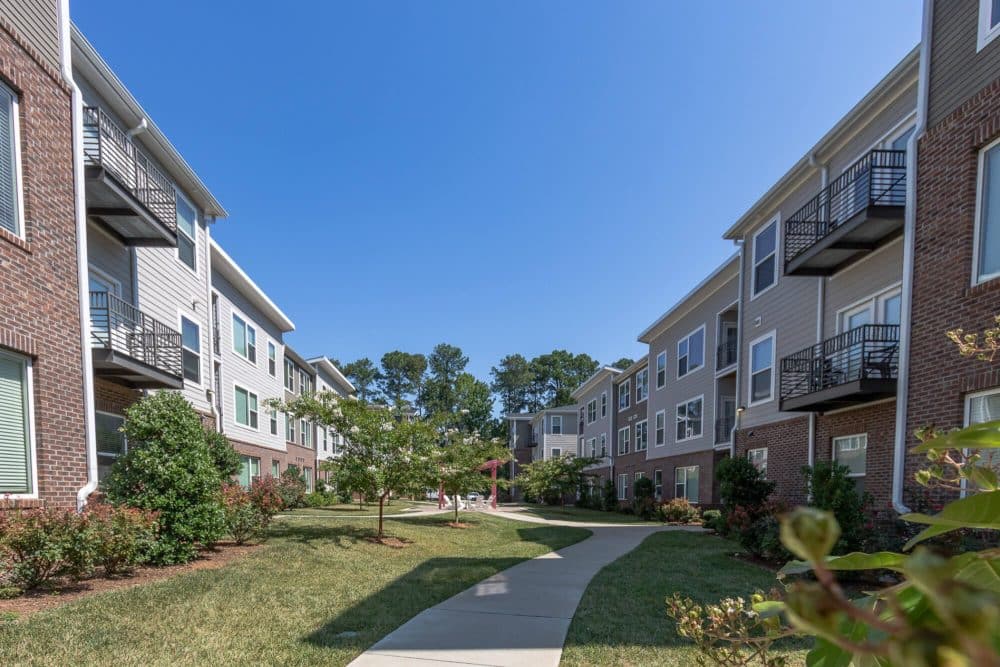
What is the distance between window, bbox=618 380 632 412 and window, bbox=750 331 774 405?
13.5 metres

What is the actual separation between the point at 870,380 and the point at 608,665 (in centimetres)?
721

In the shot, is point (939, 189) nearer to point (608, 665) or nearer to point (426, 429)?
point (608, 665)

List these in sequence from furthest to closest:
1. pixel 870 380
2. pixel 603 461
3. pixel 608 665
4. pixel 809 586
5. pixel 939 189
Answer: pixel 603 461
pixel 870 380
pixel 939 189
pixel 608 665
pixel 809 586

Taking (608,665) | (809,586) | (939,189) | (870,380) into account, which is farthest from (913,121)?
(809,586)

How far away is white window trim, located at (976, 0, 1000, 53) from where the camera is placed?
7500 millimetres

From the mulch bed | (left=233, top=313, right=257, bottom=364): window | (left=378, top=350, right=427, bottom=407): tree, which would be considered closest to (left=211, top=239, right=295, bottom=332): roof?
(left=233, top=313, right=257, bottom=364): window

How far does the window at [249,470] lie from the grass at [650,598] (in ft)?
41.8

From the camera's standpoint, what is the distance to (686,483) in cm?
2034

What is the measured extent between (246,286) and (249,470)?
250 inches

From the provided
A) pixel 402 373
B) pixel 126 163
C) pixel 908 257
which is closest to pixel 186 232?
pixel 126 163

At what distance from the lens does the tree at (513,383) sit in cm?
7556

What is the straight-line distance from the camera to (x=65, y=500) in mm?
7664

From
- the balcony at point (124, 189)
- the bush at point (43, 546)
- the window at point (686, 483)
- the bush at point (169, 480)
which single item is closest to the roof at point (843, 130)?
the window at point (686, 483)

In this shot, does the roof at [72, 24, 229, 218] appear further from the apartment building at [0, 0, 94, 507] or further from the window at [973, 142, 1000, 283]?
the window at [973, 142, 1000, 283]
